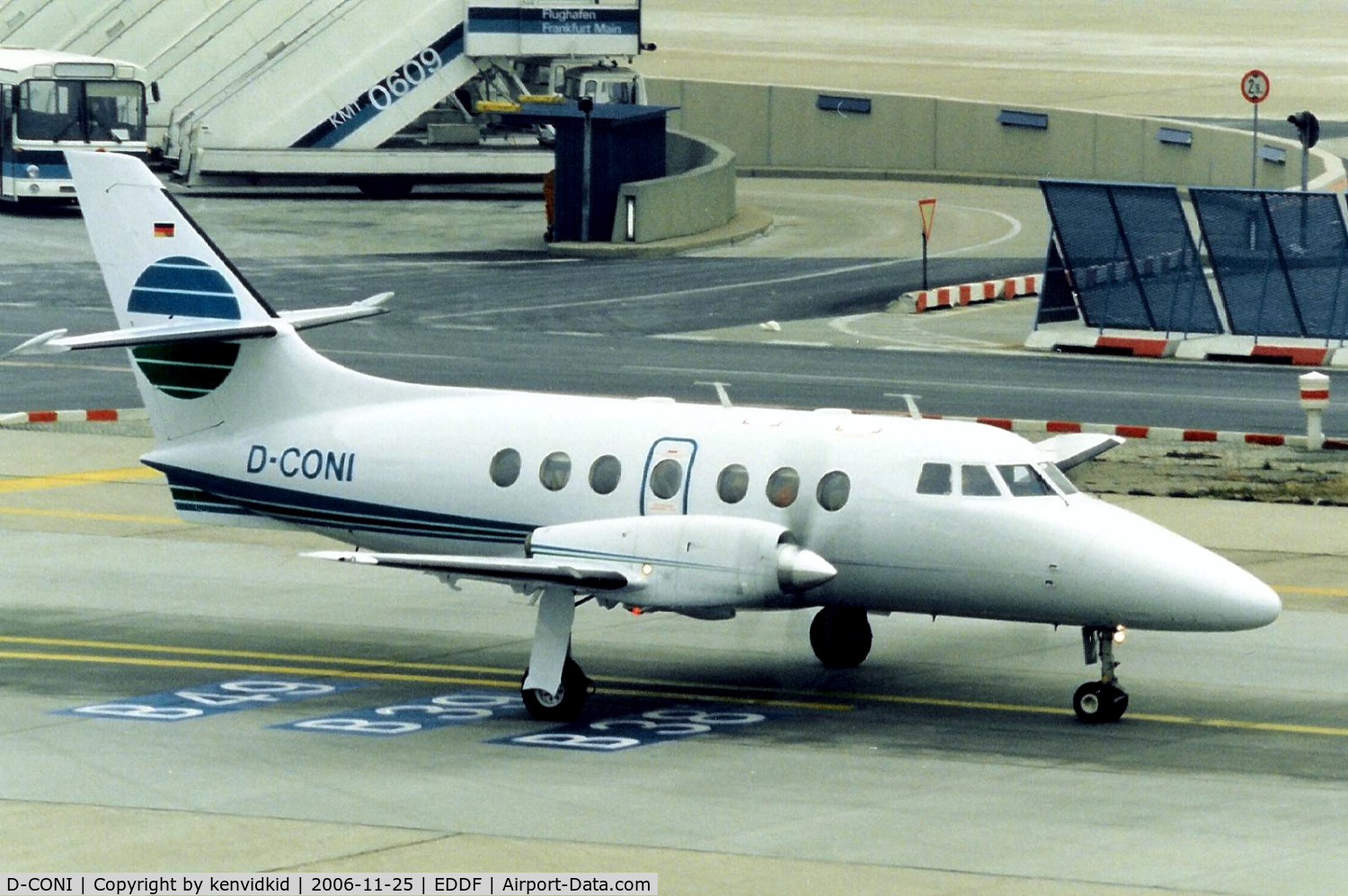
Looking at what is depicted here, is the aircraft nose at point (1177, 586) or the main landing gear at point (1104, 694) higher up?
the aircraft nose at point (1177, 586)

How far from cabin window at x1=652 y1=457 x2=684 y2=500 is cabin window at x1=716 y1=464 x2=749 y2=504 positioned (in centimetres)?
40

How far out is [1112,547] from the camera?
20.4 m

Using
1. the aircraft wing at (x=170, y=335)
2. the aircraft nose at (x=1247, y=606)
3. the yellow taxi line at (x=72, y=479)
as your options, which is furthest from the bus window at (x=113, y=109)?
the aircraft nose at (x=1247, y=606)

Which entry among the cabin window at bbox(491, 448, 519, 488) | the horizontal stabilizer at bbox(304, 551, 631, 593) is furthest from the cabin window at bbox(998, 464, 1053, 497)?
the cabin window at bbox(491, 448, 519, 488)

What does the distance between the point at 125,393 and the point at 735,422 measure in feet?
71.6

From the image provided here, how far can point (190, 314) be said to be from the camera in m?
24.4

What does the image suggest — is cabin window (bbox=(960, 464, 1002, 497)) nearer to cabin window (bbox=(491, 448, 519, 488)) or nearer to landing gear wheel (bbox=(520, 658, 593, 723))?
landing gear wheel (bbox=(520, 658, 593, 723))

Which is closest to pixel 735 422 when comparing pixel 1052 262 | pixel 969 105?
pixel 1052 262

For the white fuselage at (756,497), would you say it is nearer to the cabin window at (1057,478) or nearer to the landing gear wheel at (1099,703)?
the cabin window at (1057,478)

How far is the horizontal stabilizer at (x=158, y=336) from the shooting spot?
75.2 feet

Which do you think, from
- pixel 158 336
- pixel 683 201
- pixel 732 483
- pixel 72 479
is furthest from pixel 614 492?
pixel 683 201

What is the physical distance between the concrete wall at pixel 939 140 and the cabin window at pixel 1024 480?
49.8m

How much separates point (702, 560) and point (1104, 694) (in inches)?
147

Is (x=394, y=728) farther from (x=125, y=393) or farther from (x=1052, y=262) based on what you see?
(x=1052, y=262)
